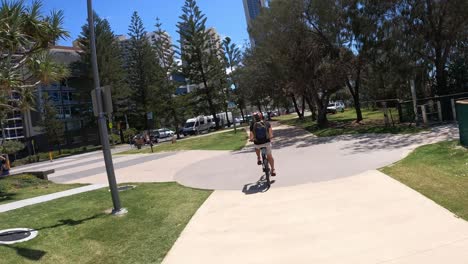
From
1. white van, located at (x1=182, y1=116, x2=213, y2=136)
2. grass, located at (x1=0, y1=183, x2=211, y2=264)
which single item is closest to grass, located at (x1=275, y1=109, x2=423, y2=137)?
grass, located at (x1=0, y1=183, x2=211, y2=264)

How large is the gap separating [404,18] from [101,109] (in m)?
17.7

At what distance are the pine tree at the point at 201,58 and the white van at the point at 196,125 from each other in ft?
4.74

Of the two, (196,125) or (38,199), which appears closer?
(38,199)

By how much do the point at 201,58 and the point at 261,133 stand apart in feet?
166

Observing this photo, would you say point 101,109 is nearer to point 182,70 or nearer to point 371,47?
point 371,47

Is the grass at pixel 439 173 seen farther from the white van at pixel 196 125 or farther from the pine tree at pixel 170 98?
the white van at pixel 196 125

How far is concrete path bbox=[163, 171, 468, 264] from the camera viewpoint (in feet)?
15.9

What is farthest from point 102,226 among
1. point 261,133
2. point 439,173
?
point 439,173

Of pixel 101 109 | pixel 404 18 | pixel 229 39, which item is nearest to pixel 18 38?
pixel 101 109

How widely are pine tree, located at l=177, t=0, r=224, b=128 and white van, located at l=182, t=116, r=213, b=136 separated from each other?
1.44 m

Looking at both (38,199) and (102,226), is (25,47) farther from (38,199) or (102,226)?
(102,226)

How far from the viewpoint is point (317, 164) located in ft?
39.5

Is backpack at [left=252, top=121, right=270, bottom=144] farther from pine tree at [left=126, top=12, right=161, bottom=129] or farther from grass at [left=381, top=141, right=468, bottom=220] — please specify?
pine tree at [left=126, top=12, right=161, bottom=129]

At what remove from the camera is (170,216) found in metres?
7.86
